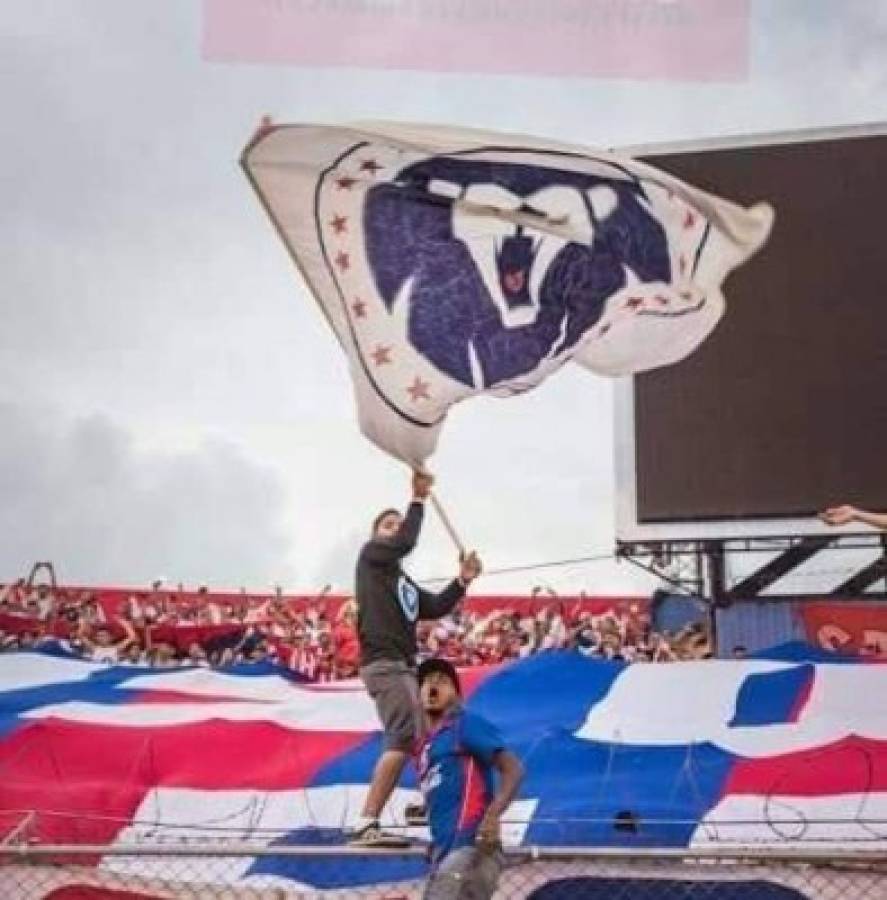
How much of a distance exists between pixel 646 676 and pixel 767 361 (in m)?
6.58

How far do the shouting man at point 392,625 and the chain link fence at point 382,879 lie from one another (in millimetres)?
207

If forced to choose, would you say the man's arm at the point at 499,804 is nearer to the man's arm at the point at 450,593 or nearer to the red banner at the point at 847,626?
the man's arm at the point at 450,593

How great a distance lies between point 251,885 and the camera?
566 cm

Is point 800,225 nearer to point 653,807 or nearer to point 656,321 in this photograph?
point 656,321

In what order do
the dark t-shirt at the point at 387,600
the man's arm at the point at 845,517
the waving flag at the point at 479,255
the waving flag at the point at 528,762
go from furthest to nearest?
the waving flag at the point at 479,255 → the waving flag at the point at 528,762 → the dark t-shirt at the point at 387,600 → the man's arm at the point at 845,517

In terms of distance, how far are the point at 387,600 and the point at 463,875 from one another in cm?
161

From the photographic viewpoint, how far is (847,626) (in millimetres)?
13609

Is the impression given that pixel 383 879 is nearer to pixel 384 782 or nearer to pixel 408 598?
pixel 384 782

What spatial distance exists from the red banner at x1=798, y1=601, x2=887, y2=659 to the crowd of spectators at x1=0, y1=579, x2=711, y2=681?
116 centimetres

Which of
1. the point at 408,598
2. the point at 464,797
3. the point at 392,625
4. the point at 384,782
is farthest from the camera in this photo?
the point at 408,598

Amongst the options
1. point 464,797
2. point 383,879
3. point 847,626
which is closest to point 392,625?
point 383,879

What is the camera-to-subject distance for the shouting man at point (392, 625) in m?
5.64

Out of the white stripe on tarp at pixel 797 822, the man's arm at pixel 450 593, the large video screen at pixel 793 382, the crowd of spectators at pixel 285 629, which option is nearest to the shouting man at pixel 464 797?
the man's arm at pixel 450 593

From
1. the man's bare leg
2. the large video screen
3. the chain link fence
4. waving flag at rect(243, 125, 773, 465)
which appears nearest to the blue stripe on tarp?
the chain link fence
